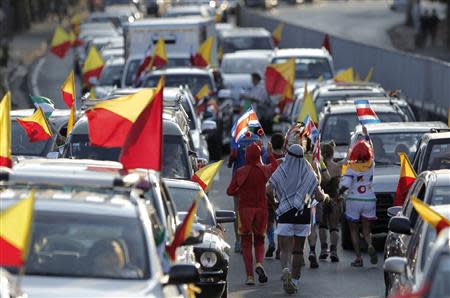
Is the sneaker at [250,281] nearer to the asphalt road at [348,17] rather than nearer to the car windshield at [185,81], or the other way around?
the car windshield at [185,81]

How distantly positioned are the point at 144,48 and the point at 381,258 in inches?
679

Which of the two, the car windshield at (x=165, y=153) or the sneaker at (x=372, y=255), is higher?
the car windshield at (x=165, y=153)

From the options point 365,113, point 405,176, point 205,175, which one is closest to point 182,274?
point 405,176

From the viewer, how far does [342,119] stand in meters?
23.7

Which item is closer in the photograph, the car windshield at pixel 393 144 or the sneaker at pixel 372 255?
the sneaker at pixel 372 255

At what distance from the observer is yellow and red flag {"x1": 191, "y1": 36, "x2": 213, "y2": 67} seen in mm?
35312

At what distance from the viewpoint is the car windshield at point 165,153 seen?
17.7m

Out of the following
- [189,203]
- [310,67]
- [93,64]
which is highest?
[189,203]

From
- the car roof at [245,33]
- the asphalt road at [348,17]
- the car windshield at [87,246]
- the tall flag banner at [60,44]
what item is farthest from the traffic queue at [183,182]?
the asphalt road at [348,17]

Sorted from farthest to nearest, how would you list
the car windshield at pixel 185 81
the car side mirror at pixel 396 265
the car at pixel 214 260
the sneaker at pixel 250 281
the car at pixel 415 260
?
1. the car windshield at pixel 185 81
2. the sneaker at pixel 250 281
3. the car at pixel 214 260
4. the car side mirror at pixel 396 265
5. the car at pixel 415 260

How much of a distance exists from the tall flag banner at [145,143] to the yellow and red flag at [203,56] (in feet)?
75.6

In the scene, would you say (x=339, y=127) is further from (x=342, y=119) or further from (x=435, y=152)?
(x=435, y=152)

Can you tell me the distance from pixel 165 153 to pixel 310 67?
17.9m

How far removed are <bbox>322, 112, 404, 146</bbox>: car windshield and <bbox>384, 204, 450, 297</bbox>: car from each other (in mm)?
10990
